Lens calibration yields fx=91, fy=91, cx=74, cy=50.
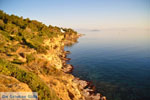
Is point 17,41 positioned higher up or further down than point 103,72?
higher up

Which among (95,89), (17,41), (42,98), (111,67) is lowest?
(95,89)

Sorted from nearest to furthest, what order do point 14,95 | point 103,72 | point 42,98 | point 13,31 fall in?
1. point 14,95
2. point 42,98
3. point 13,31
4. point 103,72

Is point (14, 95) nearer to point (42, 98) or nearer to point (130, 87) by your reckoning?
point (42, 98)

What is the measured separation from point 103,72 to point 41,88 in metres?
30.8

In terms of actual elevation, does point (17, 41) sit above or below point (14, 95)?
above

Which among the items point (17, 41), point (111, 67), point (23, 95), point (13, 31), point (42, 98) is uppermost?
point (13, 31)

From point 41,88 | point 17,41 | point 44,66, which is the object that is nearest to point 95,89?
point 44,66

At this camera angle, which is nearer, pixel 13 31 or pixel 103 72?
pixel 13 31

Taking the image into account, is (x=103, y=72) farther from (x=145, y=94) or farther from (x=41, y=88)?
(x=41, y=88)

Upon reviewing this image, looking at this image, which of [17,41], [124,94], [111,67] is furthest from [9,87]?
[111,67]

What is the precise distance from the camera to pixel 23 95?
644 cm

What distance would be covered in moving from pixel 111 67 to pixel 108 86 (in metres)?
14.6

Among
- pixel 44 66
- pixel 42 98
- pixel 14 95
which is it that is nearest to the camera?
pixel 14 95

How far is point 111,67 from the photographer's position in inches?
1554
